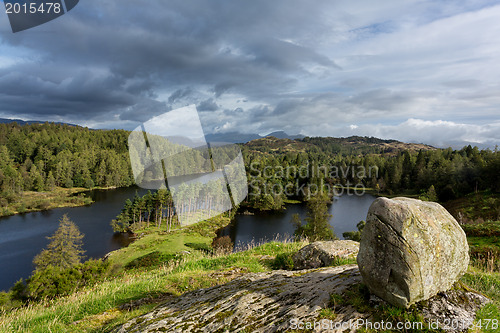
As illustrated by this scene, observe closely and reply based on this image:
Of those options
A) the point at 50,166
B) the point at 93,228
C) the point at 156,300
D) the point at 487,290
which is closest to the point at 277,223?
the point at 93,228

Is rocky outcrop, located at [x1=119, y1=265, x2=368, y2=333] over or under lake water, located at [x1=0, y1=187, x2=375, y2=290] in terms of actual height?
over

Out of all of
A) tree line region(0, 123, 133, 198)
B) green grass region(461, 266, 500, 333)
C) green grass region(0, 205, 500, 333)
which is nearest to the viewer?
green grass region(461, 266, 500, 333)

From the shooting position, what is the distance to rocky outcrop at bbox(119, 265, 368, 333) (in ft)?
15.8

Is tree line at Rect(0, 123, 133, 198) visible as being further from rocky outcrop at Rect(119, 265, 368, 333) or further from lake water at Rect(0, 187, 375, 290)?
rocky outcrop at Rect(119, 265, 368, 333)

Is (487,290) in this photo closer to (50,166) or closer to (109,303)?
(109,303)

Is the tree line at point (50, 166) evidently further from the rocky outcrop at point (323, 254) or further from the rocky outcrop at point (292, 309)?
the rocky outcrop at point (292, 309)

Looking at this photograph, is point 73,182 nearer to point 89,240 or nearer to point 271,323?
point 89,240

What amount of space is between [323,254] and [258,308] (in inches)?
225

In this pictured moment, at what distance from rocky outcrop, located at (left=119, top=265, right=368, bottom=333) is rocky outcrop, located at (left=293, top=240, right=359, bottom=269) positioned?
3.69m

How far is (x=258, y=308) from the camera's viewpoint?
210 inches

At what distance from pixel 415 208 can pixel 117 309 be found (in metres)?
8.86

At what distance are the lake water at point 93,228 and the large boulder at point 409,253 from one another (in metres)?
40.5

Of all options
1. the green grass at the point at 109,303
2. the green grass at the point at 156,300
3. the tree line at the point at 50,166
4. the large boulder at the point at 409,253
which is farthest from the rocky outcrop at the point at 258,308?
the tree line at the point at 50,166

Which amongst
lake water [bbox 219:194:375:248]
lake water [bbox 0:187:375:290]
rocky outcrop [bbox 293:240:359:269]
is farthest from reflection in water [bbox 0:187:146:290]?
rocky outcrop [bbox 293:240:359:269]
